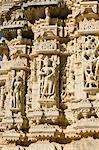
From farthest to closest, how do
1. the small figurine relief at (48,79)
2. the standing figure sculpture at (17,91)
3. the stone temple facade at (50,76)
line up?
the standing figure sculpture at (17,91) < the small figurine relief at (48,79) < the stone temple facade at (50,76)

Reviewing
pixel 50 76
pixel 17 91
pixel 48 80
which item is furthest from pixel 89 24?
pixel 17 91

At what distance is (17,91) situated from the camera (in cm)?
1045

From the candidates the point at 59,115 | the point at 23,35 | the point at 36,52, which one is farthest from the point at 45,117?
the point at 23,35

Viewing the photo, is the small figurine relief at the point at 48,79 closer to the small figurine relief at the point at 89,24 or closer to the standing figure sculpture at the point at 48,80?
the standing figure sculpture at the point at 48,80

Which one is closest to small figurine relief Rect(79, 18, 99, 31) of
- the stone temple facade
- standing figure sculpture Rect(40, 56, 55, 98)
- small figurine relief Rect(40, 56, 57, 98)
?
the stone temple facade

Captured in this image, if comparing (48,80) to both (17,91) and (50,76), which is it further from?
(17,91)

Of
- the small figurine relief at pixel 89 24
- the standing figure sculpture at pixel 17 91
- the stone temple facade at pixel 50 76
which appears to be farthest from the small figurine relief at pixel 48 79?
the small figurine relief at pixel 89 24

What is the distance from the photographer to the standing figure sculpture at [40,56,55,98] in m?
10.2

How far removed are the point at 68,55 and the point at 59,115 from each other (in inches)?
73.7

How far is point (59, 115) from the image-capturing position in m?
9.95

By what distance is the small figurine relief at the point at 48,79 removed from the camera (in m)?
10.2

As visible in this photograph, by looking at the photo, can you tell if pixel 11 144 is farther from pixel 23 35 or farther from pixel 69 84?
pixel 23 35

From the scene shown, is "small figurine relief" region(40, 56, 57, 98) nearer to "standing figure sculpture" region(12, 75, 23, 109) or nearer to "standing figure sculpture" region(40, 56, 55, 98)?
"standing figure sculpture" region(40, 56, 55, 98)

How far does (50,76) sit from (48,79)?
99mm
